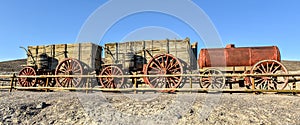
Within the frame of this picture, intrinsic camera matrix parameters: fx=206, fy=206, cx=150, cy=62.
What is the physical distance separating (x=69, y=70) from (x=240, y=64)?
348 inches

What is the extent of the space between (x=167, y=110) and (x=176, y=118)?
0.58 m

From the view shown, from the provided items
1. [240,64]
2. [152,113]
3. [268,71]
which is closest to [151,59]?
[240,64]

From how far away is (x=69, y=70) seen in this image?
37.2 ft

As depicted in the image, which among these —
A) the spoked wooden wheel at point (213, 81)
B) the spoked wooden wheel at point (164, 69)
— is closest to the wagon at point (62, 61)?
the spoked wooden wheel at point (164, 69)

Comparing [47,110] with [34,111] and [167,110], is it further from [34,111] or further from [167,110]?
[167,110]

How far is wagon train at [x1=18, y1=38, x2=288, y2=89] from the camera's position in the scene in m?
9.30

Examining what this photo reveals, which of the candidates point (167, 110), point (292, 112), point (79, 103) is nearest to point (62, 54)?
point (79, 103)

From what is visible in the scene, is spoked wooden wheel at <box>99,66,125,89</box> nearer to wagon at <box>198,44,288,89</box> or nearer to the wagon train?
the wagon train

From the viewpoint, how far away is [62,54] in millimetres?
12148

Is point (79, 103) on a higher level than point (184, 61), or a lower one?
lower

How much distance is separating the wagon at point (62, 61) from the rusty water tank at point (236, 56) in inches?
238

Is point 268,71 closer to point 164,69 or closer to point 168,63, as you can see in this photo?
point 168,63

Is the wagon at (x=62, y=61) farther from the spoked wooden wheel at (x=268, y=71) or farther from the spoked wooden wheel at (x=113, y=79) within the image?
the spoked wooden wheel at (x=268, y=71)

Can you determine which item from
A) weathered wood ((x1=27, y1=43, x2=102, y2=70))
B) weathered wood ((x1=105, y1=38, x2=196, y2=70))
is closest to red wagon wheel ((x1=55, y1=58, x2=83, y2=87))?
weathered wood ((x1=27, y1=43, x2=102, y2=70))
